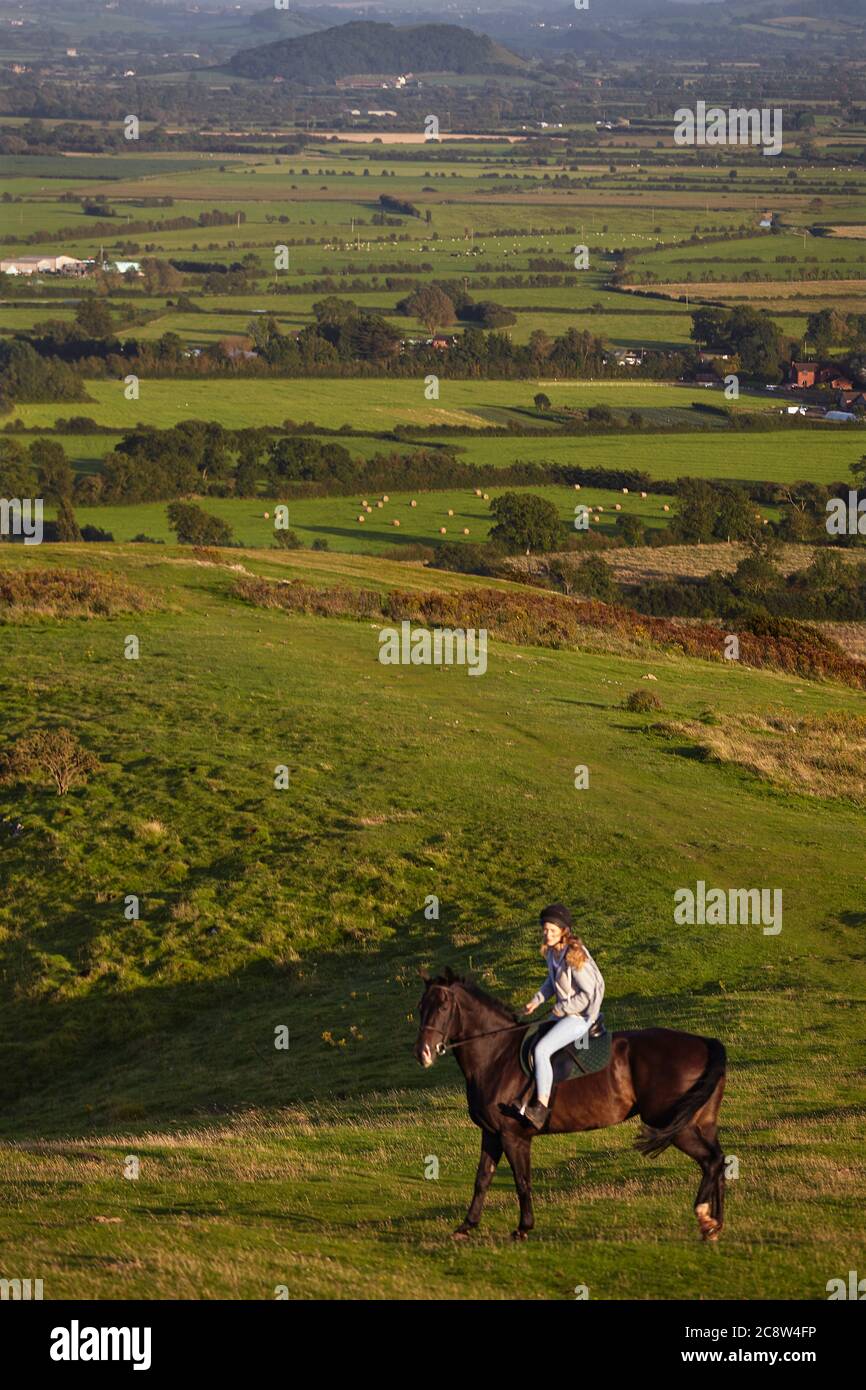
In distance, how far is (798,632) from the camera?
67625 millimetres

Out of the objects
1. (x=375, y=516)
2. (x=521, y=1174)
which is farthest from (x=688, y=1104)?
(x=375, y=516)

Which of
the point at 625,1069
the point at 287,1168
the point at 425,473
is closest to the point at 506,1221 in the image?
the point at 625,1069

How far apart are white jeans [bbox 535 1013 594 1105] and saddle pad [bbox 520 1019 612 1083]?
0.30 ft

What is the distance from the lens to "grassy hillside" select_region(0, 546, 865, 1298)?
1478 centimetres

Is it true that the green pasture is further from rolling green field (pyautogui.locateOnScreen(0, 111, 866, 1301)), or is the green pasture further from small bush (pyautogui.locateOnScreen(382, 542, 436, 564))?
rolling green field (pyautogui.locateOnScreen(0, 111, 866, 1301))

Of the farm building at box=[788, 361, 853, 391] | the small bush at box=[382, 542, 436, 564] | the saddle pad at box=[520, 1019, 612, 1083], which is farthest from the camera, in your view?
the farm building at box=[788, 361, 853, 391]

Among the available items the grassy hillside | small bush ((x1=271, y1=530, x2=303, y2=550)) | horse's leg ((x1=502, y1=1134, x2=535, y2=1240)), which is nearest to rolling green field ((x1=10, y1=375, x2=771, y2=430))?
small bush ((x1=271, y1=530, x2=303, y2=550))

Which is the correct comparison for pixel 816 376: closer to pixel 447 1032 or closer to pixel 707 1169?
pixel 707 1169

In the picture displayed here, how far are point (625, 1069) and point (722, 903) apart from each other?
16.3 metres

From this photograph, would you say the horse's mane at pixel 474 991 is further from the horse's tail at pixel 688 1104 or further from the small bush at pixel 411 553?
the small bush at pixel 411 553

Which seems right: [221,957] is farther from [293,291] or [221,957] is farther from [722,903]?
[293,291]

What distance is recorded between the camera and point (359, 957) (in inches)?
1151

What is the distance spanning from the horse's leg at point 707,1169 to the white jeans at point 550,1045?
46.9 inches
